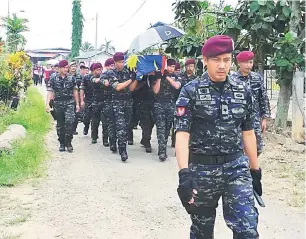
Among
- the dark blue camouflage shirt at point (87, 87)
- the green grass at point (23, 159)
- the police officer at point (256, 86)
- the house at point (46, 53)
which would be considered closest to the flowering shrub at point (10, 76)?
the green grass at point (23, 159)

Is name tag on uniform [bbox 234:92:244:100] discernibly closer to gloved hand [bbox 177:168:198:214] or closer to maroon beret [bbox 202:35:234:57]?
maroon beret [bbox 202:35:234:57]

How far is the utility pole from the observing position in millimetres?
8941

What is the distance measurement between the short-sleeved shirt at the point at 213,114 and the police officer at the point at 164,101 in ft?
15.9

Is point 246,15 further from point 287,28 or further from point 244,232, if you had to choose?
point 244,232

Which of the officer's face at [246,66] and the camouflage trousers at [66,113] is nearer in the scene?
the officer's face at [246,66]

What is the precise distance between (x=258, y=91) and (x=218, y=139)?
297 centimetres

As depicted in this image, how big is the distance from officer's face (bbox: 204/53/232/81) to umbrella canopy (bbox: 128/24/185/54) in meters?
5.45

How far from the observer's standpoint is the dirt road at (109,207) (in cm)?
477

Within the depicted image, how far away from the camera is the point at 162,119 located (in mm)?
8445

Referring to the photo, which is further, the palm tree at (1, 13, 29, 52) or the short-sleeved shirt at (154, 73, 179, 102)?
the palm tree at (1, 13, 29, 52)

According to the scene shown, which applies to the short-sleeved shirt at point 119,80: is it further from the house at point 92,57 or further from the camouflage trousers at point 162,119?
the house at point 92,57

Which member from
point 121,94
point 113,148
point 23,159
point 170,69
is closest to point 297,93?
point 170,69

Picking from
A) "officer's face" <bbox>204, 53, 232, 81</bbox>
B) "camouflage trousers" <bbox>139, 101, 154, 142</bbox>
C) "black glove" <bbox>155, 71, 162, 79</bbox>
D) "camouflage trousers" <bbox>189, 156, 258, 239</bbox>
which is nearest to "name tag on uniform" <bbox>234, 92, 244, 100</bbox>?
"officer's face" <bbox>204, 53, 232, 81</bbox>

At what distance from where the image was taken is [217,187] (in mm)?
3490
